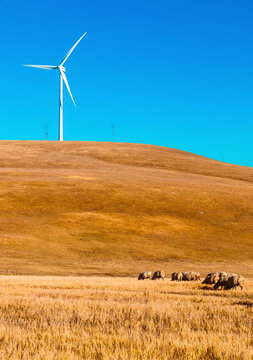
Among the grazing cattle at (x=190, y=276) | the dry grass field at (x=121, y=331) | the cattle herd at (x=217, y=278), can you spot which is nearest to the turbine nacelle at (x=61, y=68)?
the cattle herd at (x=217, y=278)

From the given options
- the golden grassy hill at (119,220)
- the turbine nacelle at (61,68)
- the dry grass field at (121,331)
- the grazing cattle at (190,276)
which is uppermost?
the turbine nacelle at (61,68)

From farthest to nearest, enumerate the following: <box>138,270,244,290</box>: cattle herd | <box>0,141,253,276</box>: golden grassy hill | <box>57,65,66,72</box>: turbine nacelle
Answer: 1. <box>57,65,66,72</box>: turbine nacelle
2. <box>0,141,253,276</box>: golden grassy hill
3. <box>138,270,244,290</box>: cattle herd

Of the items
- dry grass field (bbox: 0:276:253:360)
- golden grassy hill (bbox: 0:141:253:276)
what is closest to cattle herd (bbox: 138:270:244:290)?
dry grass field (bbox: 0:276:253:360)

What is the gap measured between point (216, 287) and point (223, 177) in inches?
3010

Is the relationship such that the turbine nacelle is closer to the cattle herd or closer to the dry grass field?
the cattle herd

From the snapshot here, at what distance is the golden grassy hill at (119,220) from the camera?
4912 cm

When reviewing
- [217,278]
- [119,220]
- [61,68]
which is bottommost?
[217,278]

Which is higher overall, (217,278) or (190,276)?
(217,278)

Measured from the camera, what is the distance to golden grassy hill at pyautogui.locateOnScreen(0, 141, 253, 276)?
49.1 meters

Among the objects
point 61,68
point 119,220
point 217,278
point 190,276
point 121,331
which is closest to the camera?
point 121,331

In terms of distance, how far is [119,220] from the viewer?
205 ft

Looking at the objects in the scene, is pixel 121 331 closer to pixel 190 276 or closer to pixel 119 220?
pixel 190 276

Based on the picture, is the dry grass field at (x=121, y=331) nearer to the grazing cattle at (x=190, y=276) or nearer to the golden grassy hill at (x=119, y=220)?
the grazing cattle at (x=190, y=276)

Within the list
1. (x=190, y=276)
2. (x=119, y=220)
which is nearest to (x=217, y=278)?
(x=190, y=276)
